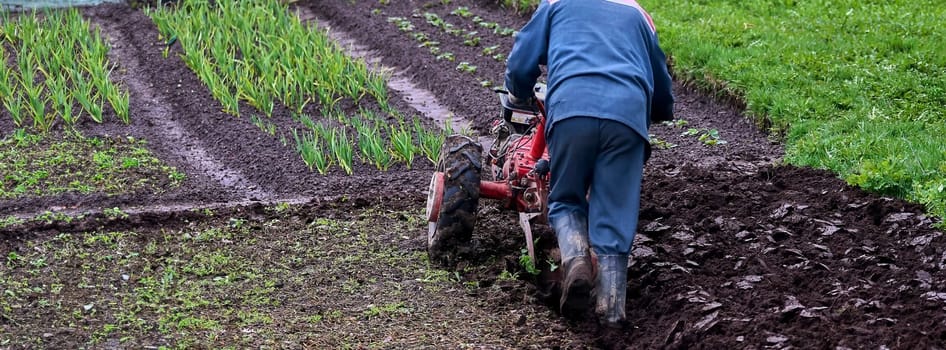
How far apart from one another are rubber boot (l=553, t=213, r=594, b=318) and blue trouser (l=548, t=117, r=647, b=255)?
0.08 meters

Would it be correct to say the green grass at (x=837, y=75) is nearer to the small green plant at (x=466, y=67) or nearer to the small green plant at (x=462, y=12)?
the small green plant at (x=466, y=67)

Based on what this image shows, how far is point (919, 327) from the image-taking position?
4.62m

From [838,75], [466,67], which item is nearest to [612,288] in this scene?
[838,75]

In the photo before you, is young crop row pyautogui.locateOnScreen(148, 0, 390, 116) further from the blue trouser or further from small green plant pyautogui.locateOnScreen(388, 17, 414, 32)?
the blue trouser

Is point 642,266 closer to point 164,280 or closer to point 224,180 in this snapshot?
point 164,280

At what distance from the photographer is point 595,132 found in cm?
494

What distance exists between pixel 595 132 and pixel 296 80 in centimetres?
450

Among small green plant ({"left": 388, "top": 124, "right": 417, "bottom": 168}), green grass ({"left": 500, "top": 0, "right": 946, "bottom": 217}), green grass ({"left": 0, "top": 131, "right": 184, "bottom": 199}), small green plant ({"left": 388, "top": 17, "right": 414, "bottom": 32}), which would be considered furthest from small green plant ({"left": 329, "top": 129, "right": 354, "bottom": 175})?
small green plant ({"left": 388, "top": 17, "right": 414, "bottom": 32})

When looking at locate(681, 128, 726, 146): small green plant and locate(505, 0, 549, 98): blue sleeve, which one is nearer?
locate(505, 0, 549, 98): blue sleeve

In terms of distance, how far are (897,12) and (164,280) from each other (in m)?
6.86

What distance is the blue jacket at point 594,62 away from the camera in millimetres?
4957

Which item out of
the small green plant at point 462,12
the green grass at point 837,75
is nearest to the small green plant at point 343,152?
the green grass at point 837,75

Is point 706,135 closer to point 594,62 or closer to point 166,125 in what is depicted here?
point 594,62

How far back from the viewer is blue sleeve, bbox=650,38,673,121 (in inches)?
212
